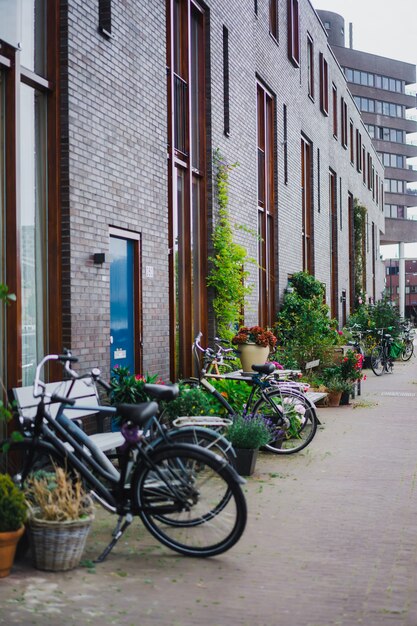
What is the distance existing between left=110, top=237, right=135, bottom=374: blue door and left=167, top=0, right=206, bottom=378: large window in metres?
1.39

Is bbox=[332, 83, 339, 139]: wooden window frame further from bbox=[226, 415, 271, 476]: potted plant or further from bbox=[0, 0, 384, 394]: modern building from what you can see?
bbox=[226, 415, 271, 476]: potted plant

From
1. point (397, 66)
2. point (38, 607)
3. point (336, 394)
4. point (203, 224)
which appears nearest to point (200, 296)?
point (203, 224)

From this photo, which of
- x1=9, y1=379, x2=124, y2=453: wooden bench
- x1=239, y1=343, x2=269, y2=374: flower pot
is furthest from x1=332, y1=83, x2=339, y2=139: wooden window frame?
x1=9, y1=379, x2=124, y2=453: wooden bench

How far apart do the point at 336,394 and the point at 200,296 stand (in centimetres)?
315

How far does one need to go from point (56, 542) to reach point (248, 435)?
3068 mm

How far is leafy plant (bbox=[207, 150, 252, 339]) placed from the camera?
12570mm

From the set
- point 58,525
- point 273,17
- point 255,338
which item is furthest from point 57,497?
point 273,17

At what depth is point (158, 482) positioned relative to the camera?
5230 mm

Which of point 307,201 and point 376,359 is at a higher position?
point 307,201

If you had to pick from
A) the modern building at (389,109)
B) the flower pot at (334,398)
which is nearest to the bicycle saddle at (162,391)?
the flower pot at (334,398)

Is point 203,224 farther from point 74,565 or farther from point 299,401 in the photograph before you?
point 74,565

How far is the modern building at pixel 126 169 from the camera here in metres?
7.42

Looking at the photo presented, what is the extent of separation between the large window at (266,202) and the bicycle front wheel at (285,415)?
7.24 m

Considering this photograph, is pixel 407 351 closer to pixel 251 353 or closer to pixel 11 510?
pixel 251 353
